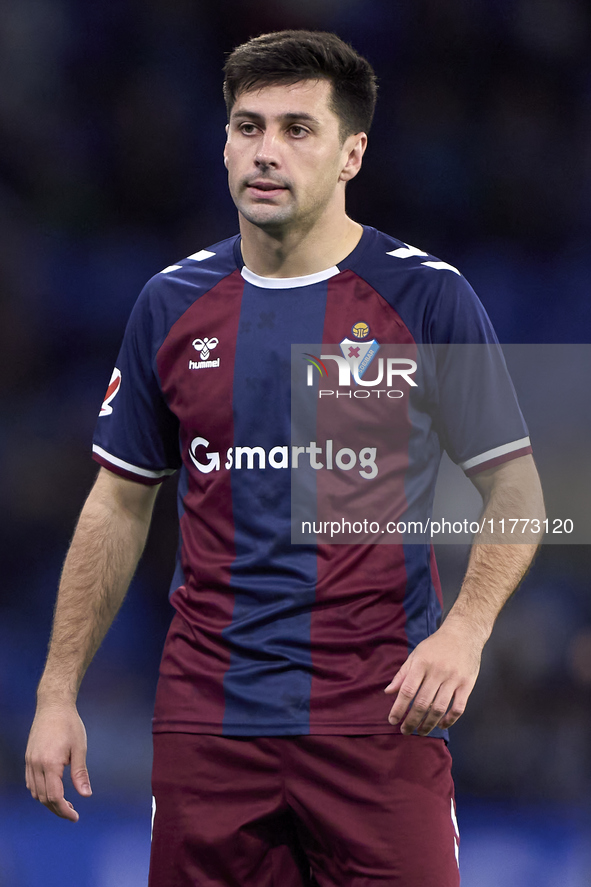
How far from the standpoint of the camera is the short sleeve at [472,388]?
5.96 ft

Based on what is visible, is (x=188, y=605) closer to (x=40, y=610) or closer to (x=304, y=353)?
(x=304, y=353)

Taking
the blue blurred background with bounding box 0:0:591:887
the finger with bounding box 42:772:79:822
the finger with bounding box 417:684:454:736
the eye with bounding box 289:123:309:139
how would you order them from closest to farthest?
the finger with bounding box 417:684:454:736, the finger with bounding box 42:772:79:822, the eye with bounding box 289:123:309:139, the blue blurred background with bounding box 0:0:591:887

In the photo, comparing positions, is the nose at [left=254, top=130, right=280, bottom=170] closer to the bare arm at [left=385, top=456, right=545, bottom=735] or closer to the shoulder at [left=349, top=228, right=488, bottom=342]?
the shoulder at [left=349, top=228, right=488, bottom=342]

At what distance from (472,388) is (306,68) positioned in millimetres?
669

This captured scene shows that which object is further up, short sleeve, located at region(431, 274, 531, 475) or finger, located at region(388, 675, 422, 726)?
short sleeve, located at region(431, 274, 531, 475)

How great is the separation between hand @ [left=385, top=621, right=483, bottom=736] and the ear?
92 centimetres

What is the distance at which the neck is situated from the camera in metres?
1.95

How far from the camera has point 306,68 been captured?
6.37 ft

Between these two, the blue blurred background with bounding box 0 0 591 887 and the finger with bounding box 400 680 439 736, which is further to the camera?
the blue blurred background with bounding box 0 0 591 887

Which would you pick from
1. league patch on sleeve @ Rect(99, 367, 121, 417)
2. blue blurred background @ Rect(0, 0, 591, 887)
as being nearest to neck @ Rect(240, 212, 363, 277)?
league patch on sleeve @ Rect(99, 367, 121, 417)

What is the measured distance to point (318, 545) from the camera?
177 centimetres

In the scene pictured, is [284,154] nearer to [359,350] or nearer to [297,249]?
[297,249]

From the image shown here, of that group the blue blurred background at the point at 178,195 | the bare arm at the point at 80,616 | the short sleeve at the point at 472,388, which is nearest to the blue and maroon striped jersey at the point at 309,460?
the short sleeve at the point at 472,388

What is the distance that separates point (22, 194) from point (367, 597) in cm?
304
